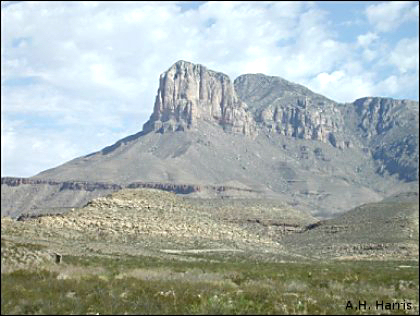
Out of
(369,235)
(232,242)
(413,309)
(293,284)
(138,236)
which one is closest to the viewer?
(413,309)

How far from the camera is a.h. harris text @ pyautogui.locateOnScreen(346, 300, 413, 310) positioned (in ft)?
67.9

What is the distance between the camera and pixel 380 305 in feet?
70.7

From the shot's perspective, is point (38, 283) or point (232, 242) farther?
point (232, 242)

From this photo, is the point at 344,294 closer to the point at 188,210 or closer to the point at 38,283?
the point at 38,283

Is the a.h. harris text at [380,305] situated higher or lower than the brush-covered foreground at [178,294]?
lower

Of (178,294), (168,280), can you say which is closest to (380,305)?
(178,294)

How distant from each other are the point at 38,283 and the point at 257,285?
892cm

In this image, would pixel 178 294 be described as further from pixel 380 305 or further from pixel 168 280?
pixel 380 305

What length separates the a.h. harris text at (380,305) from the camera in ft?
67.9

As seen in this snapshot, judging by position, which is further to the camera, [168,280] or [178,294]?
[168,280]

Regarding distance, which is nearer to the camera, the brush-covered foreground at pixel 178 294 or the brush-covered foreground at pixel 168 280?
the brush-covered foreground at pixel 178 294

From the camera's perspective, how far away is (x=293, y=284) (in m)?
26.6

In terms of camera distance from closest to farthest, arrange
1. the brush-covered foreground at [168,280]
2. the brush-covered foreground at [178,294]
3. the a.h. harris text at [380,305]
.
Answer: the brush-covered foreground at [178,294] < the brush-covered foreground at [168,280] < the a.h. harris text at [380,305]

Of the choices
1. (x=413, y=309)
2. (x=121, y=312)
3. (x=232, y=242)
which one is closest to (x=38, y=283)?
(x=121, y=312)
